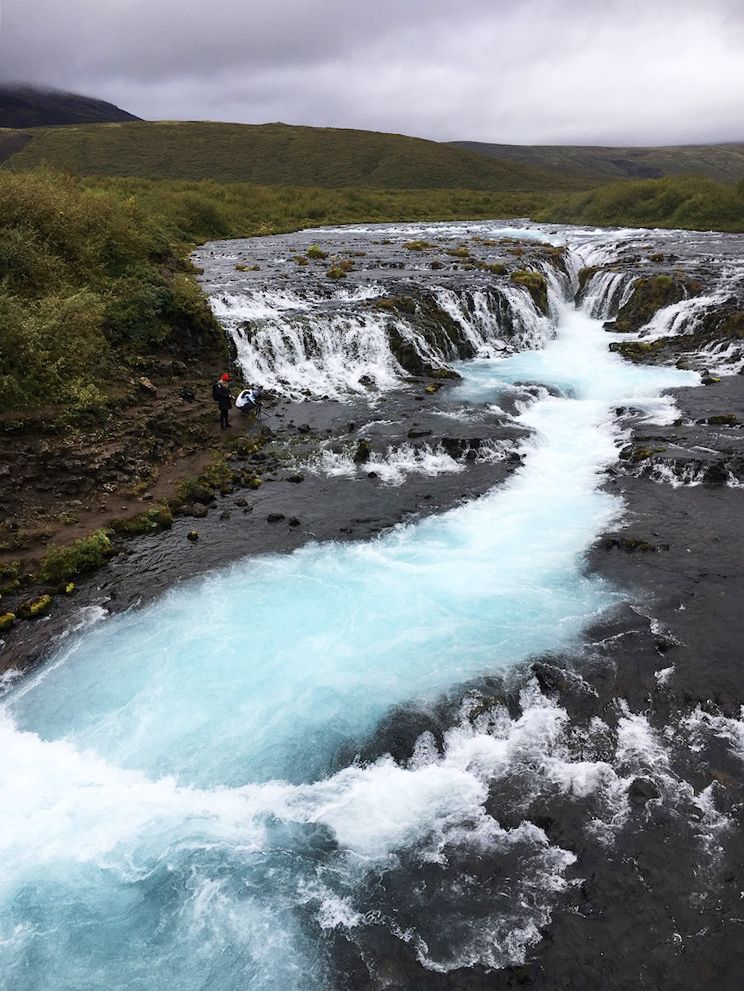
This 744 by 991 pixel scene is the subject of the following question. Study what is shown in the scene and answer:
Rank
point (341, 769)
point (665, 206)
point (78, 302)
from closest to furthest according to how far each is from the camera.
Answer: point (341, 769)
point (78, 302)
point (665, 206)

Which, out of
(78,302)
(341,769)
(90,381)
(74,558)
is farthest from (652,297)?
(341,769)

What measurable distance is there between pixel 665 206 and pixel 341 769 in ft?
263

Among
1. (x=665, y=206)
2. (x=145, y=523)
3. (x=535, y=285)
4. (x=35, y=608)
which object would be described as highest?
(x=665, y=206)

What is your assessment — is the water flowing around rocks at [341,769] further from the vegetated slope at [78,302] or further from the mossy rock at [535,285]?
the mossy rock at [535,285]

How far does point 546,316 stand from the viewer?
3869cm

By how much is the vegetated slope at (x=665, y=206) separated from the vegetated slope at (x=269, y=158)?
64129mm

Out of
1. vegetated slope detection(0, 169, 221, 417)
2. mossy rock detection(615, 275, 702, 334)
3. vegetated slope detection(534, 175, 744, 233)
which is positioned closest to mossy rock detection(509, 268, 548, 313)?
mossy rock detection(615, 275, 702, 334)

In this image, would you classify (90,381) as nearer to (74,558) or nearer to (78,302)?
(78,302)

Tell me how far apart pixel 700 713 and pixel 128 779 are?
34.7 feet

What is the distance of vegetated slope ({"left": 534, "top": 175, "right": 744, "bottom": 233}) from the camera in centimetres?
6569

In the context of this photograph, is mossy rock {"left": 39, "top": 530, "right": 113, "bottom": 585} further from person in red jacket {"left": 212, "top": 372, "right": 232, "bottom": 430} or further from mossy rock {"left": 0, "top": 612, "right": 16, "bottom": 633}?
person in red jacket {"left": 212, "top": 372, "right": 232, "bottom": 430}

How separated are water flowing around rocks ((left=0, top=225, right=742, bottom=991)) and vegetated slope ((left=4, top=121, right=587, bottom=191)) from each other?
432ft

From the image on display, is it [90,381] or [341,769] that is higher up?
[90,381]

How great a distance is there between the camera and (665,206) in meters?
71.6
